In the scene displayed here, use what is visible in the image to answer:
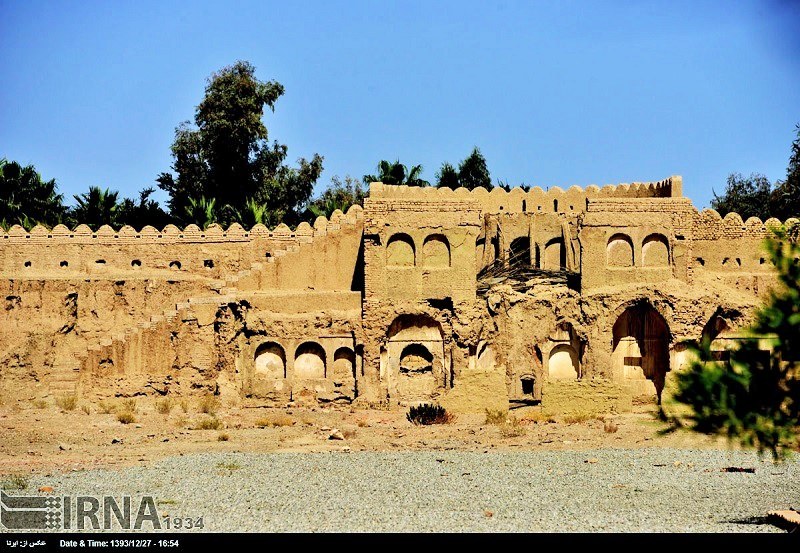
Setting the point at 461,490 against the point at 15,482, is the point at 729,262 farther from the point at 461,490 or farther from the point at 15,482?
the point at 15,482

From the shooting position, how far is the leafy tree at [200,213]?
4412cm

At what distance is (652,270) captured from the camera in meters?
32.4

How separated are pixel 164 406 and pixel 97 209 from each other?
16.6 meters

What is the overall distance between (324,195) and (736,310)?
27.4 m

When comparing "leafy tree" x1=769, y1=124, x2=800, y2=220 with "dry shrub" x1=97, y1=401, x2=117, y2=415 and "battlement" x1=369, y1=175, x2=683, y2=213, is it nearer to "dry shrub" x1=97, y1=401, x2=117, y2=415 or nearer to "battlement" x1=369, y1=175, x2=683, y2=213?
"battlement" x1=369, y1=175, x2=683, y2=213

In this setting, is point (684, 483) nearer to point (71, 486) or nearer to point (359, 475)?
point (359, 475)

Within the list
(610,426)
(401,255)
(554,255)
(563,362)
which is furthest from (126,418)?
(554,255)

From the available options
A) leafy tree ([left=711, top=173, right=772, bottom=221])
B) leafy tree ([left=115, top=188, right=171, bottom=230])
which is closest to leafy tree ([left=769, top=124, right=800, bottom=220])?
leafy tree ([left=711, top=173, right=772, bottom=221])

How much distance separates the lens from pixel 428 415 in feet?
94.9

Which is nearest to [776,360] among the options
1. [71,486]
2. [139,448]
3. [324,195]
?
[71,486]

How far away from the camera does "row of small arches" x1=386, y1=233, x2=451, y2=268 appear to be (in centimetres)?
3167

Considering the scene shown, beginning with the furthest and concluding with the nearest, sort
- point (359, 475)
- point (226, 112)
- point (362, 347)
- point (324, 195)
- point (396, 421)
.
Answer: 1. point (324, 195)
2. point (226, 112)
3. point (362, 347)
4. point (396, 421)
5. point (359, 475)

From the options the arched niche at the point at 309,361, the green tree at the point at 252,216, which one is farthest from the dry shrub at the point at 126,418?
the green tree at the point at 252,216

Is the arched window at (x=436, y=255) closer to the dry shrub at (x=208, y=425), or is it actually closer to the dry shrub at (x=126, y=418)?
the dry shrub at (x=208, y=425)
